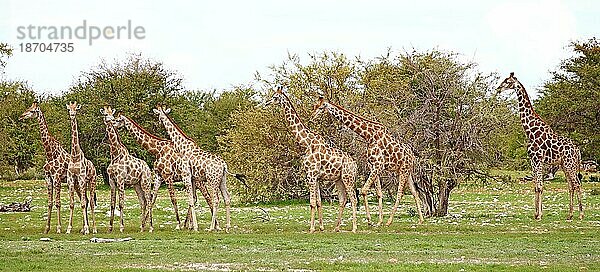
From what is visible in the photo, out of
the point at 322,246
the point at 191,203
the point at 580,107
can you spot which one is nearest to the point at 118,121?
the point at 191,203

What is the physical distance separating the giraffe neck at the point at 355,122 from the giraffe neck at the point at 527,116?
19.8 ft

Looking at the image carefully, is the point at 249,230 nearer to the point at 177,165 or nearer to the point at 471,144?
the point at 177,165

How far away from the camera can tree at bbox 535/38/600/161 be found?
136 feet

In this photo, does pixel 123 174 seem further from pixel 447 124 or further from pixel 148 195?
pixel 447 124

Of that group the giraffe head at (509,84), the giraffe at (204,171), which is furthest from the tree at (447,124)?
the giraffe at (204,171)

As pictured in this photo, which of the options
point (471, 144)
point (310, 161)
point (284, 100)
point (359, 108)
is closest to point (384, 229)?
point (310, 161)

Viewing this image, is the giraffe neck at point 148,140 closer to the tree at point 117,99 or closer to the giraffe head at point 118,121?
the giraffe head at point 118,121

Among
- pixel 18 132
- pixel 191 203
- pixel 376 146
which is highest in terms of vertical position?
pixel 18 132

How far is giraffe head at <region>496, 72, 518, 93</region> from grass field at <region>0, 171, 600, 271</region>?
432 cm

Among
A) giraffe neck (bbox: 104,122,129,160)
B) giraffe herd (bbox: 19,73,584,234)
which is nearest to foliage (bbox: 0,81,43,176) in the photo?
giraffe herd (bbox: 19,73,584,234)

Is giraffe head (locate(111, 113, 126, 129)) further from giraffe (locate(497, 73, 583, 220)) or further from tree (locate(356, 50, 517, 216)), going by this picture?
giraffe (locate(497, 73, 583, 220))

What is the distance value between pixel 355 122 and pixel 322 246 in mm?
7291

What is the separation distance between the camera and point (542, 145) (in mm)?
29844

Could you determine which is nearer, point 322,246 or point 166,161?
point 322,246
